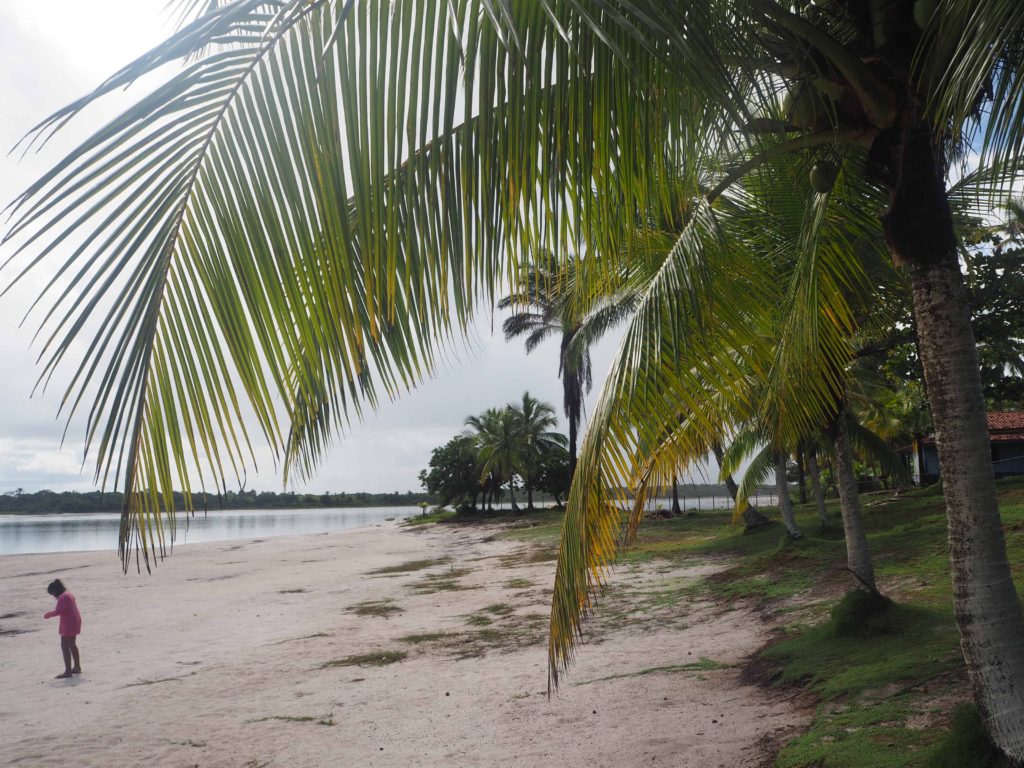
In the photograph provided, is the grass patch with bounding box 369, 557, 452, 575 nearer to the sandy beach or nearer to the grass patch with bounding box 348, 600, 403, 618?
the sandy beach

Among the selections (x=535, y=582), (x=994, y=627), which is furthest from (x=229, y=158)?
(x=535, y=582)

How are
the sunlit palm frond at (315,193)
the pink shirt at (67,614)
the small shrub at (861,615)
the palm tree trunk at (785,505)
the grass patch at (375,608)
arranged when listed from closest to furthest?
the sunlit palm frond at (315,193)
the small shrub at (861,615)
the pink shirt at (67,614)
the grass patch at (375,608)
the palm tree trunk at (785,505)

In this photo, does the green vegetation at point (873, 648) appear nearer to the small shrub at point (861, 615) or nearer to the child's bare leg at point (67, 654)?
the small shrub at point (861, 615)

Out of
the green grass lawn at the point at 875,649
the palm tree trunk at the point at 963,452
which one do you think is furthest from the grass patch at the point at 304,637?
the palm tree trunk at the point at 963,452

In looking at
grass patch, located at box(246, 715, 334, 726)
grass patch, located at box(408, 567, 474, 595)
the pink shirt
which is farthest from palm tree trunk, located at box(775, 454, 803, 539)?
the pink shirt

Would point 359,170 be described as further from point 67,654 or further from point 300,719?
point 67,654

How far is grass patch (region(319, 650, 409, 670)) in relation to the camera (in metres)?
10.5

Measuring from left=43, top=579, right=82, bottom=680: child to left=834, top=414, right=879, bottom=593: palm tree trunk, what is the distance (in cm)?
1075

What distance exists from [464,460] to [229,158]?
56395 mm

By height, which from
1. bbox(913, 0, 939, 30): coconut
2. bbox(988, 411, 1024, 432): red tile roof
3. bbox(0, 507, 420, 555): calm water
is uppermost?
bbox(913, 0, 939, 30): coconut

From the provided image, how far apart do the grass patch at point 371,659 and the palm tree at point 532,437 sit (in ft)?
137

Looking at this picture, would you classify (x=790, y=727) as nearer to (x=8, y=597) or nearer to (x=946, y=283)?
(x=946, y=283)

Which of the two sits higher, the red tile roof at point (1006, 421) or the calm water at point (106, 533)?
the red tile roof at point (1006, 421)

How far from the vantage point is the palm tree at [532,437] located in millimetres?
53188
